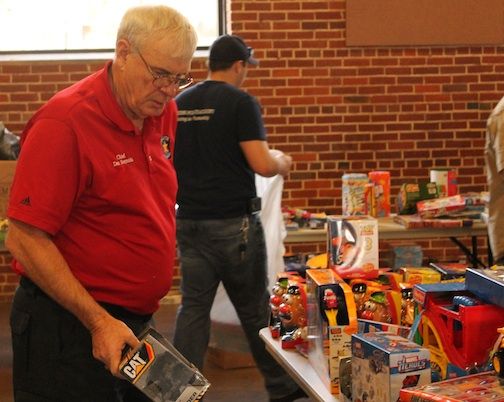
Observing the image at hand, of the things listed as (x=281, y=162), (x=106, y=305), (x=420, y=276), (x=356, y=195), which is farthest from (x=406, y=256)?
(x=106, y=305)

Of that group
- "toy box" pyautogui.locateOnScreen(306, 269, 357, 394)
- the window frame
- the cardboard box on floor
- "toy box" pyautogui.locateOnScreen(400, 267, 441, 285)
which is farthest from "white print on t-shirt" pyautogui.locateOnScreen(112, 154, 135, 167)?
the window frame

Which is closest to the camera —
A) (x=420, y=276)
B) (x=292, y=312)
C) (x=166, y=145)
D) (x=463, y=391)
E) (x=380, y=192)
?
(x=463, y=391)

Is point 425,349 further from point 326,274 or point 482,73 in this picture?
point 482,73

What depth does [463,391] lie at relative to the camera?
1812 mm

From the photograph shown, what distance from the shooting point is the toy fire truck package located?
2.01 meters

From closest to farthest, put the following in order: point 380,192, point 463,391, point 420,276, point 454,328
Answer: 1. point 463,391
2. point 454,328
3. point 420,276
4. point 380,192

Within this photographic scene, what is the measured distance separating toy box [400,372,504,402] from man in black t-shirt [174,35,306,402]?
6.98 feet

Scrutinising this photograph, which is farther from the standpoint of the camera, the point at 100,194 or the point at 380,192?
the point at 380,192

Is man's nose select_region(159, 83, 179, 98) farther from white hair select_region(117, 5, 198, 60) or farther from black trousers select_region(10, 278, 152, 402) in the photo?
black trousers select_region(10, 278, 152, 402)

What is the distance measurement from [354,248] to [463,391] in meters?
1.04

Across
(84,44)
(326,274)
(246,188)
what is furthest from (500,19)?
(326,274)

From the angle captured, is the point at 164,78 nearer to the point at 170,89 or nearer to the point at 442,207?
the point at 170,89

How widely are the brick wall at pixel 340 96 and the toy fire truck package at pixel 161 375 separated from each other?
4.82 meters

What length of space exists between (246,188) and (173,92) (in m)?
1.80
